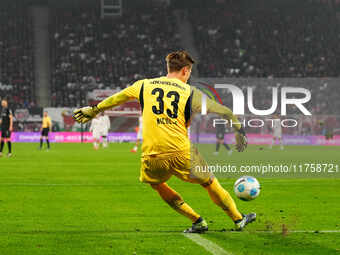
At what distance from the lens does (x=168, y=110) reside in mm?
6930

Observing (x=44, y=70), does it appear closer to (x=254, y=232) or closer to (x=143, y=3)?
(x=143, y=3)

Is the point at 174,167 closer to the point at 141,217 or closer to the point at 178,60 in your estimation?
the point at 178,60

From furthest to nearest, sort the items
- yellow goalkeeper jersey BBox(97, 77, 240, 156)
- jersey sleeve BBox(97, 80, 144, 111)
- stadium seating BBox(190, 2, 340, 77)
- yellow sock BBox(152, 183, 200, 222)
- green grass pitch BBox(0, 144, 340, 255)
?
stadium seating BBox(190, 2, 340, 77), yellow sock BBox(152, 183, 200, 222), jersey sleeve BBox(97, 80, 144, 111), yellow goalkeeper jersey BBox(97, 77, 240, 156), green grass pitch BBox(0, 144, 340, 255)

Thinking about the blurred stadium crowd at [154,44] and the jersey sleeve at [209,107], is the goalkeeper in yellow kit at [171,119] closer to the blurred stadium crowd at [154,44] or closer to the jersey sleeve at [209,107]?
the jersey sleeve at [209,107]

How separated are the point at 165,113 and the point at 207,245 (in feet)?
4.78

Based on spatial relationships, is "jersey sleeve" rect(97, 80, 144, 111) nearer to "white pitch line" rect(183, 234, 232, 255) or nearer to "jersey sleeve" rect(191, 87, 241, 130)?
"jersey sleeve" rect(191, 87, 241, 130)

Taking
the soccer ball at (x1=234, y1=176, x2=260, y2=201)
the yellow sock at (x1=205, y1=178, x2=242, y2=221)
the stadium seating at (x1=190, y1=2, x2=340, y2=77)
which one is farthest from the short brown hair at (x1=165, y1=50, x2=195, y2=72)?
the stadium seating at (x1=190, y1=2, x2=340, y2=77)

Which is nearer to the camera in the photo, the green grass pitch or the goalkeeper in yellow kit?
the green grass pitch

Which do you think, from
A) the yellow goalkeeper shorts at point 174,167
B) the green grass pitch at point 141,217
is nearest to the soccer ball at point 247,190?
the green grass pitch at point 141,217

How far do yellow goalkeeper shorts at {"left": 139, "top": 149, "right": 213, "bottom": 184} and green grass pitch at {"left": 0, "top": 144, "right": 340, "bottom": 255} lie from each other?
0.69m

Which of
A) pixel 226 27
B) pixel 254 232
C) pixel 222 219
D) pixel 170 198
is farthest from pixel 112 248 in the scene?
pixel 226 27

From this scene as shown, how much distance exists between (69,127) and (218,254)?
34.8 metres

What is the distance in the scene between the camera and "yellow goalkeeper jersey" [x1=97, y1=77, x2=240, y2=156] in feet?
22.7

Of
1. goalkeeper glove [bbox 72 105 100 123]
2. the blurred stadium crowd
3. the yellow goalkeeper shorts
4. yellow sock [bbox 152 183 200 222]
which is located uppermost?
the blurred stadium crowd
